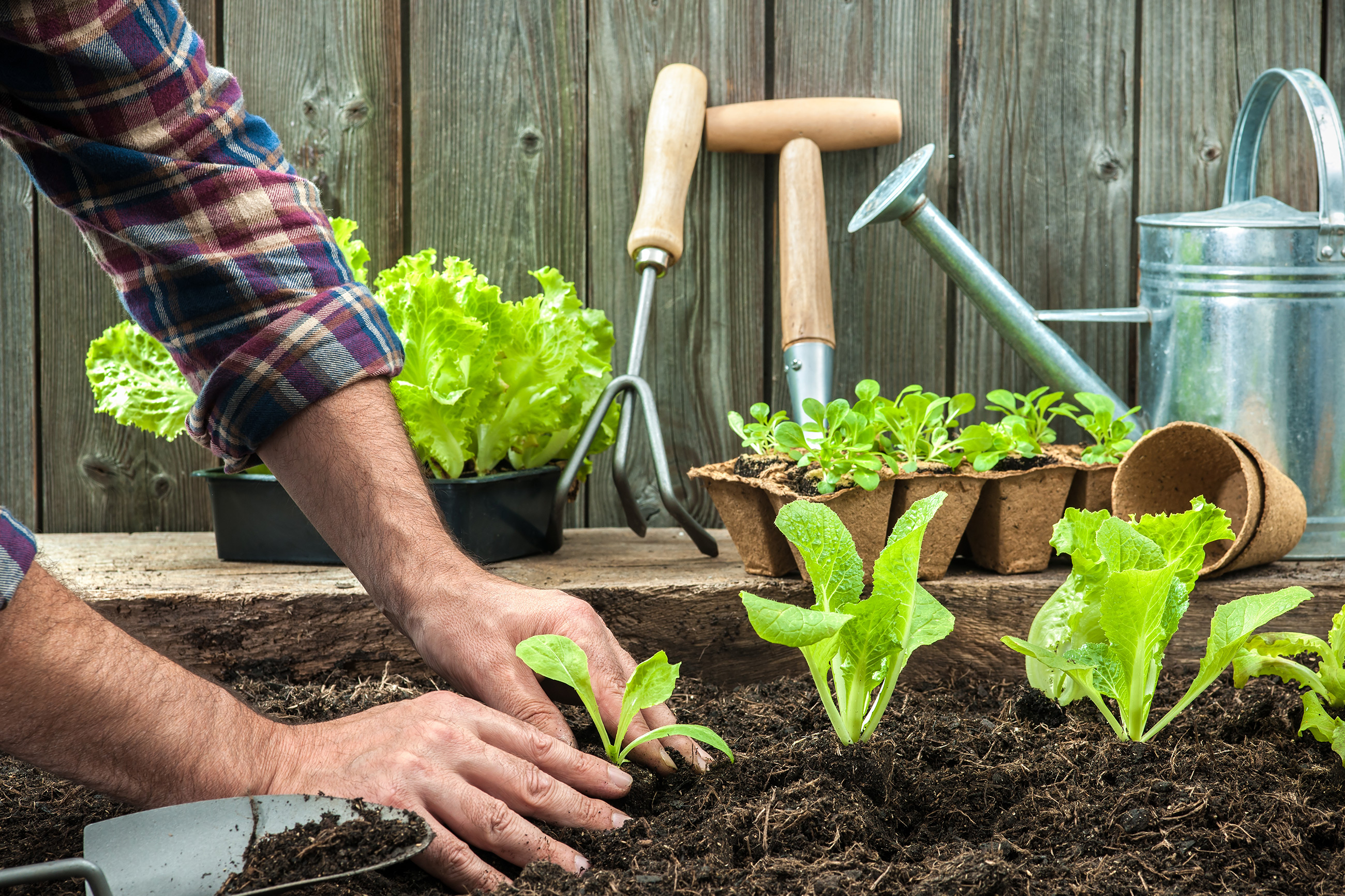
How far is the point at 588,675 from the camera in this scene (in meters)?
0.71

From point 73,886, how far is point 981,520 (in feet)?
3.00

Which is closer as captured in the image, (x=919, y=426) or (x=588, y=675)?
(x=588, y=675)

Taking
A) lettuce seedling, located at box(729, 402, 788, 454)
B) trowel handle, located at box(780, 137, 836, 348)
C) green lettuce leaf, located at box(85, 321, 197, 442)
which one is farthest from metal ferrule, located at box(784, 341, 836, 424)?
green lettuce leaf, located at box(85, 321, 197, 442)

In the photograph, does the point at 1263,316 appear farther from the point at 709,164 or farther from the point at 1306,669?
the point at 709,164

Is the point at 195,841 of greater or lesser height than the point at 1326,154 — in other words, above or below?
below

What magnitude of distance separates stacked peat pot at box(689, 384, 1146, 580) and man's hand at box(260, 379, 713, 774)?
0.34 metres

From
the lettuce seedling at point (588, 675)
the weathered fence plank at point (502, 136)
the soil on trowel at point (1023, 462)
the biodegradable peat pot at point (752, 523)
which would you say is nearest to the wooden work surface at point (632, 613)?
the biodegradable peat pot at point (752, 523)

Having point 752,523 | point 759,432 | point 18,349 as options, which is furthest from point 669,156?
point 18,349

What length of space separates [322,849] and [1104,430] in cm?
96

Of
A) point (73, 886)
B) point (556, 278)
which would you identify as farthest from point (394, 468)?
point (556, 278)

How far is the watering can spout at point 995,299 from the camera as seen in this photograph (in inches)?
49.8

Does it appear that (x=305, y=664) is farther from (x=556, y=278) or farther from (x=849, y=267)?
(x=849, y=267)

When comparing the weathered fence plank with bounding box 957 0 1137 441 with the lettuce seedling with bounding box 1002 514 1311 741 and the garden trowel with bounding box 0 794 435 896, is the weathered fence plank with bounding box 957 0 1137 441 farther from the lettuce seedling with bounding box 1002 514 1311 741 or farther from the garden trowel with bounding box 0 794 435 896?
the garden trowel with bounding box 0 794 435 896

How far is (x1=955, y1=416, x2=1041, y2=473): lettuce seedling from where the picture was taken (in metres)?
1.06
